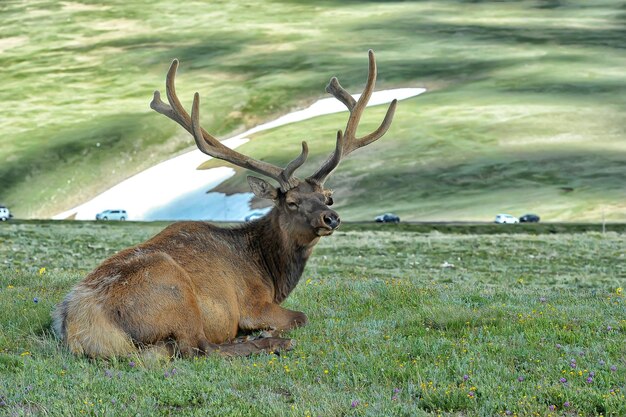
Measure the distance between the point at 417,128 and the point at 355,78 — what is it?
24.8 m

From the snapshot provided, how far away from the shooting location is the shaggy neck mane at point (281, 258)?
13203 millimetres

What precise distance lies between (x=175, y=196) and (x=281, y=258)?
307 ft

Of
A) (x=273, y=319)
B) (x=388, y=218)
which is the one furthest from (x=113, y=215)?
(x=273, y=319)

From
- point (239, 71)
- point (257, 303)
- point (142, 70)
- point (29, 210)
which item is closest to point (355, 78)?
point (239, 71)

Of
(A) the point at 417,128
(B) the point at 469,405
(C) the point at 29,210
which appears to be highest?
(B) the point at 469,405

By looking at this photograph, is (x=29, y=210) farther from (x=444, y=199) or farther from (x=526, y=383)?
(x=526, y=383)

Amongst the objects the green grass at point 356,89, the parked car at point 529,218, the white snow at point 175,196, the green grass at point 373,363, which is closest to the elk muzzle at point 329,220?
the green grass at point 373,363

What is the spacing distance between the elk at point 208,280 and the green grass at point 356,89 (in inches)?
2514

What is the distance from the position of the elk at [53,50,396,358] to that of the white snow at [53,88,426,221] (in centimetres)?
7579

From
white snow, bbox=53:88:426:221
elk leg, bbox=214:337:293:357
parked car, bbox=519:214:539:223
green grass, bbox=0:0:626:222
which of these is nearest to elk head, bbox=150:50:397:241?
elk leg, bbox=214:337:293:357

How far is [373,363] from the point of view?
10078 mm

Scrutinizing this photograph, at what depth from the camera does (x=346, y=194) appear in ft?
308

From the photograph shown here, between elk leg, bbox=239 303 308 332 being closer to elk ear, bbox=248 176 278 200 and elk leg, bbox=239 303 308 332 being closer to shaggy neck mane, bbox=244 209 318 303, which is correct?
shaggy neck mane, bbox=244 209 318 303

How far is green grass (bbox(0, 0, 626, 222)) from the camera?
92.6 m
